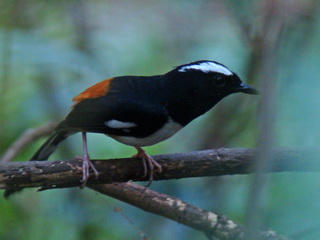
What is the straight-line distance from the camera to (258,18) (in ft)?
12.1

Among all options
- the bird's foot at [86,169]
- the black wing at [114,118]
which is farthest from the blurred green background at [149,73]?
the bird's foot at [86,169]

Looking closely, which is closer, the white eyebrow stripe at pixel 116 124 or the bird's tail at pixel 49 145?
the white eyebrow stripe at pixel 116 124

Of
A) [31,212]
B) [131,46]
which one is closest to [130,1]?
[131,46]

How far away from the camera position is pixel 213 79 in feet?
9.67

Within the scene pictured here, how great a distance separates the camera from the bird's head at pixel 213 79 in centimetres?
293

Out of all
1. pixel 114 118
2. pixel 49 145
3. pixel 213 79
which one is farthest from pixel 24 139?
pixel 213 79

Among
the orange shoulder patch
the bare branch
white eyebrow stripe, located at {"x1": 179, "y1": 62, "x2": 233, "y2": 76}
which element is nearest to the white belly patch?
the orange shoulder patch

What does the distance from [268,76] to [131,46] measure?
497 centimetres

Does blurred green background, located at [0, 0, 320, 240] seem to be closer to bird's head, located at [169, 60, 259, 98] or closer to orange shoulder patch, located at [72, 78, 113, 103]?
bird's head, located at [169, 60, 259, 98]

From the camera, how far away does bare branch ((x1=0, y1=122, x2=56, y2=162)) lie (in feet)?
11.6

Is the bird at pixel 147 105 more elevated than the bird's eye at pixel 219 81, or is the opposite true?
the bird's eye at pixel 219 81

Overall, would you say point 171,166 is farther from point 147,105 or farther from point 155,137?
point 147,105

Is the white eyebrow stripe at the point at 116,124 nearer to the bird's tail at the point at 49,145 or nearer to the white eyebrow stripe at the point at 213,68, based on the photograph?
the bird's tail at the point at 49,145

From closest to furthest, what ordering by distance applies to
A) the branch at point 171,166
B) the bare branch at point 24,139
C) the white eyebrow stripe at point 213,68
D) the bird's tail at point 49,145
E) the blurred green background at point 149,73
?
the branch at point 171,166, the blurred green background at point 149,73, the white eyebrow stripe at point 213,68, the bird's tail at point 49,145, the bare branch at point 24,139
